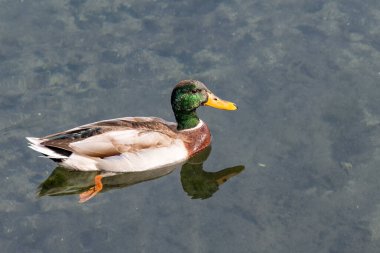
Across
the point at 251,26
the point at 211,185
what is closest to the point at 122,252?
the point at 211,185

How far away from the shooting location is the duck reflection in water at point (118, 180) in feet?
38.0

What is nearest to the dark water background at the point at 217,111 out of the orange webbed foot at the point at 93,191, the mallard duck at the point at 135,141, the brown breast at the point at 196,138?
the orange webbed foot at the point at 93,191

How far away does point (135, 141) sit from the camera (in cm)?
1176

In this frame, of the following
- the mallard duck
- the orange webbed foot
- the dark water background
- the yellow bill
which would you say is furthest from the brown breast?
the orange webbed foot

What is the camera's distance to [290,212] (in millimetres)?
11039

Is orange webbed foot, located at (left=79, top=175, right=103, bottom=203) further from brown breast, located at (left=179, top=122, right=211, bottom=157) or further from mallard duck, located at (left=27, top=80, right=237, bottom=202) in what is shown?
brown breast, located at (left=179, top=122, right=211, bottom=157)

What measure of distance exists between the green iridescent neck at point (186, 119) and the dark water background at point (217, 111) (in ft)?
1.39

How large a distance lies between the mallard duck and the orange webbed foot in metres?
0.04

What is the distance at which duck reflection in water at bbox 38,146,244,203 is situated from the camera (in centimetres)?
1157

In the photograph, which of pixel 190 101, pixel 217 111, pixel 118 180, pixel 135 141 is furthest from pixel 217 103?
pixel 118 180

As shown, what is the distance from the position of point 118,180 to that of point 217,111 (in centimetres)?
214

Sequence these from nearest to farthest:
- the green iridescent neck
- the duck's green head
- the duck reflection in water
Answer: the duck reflection in water, the duck's green head, the green iridescent neck

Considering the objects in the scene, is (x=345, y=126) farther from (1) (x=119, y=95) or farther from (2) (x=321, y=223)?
(1) (x=119, y=95)

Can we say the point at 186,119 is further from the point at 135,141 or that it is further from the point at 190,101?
the point at 135,141
